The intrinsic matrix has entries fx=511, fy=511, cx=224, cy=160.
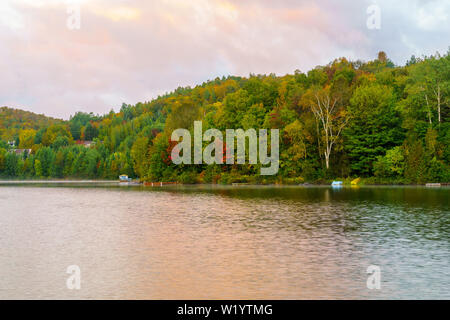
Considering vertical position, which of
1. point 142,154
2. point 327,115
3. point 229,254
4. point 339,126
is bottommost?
point 229,254

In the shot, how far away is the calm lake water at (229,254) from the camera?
13.1m

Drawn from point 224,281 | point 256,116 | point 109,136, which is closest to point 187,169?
point 256,116

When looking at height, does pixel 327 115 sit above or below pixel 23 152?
above

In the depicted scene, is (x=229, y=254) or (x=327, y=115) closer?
(x=229, y=254)

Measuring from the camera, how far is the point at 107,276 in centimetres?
1466

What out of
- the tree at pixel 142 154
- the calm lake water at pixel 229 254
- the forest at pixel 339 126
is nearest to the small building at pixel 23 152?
the tree at pixel 142 154

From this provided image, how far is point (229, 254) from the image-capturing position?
17766mm

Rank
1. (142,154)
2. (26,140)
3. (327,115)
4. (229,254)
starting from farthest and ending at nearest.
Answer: (26,140)
(142,154)
(327,115)
(229,254)

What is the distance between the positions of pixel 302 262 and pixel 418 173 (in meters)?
57.1

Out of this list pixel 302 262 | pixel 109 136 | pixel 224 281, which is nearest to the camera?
→ pixel 224 281

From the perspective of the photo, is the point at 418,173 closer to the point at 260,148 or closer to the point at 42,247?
the point at 260,148

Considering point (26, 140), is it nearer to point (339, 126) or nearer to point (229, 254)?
point (339, 126)

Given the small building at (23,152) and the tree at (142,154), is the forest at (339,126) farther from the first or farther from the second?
the small building at (23,152)

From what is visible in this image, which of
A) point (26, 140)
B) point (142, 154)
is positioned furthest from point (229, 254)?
point (26, 140)
